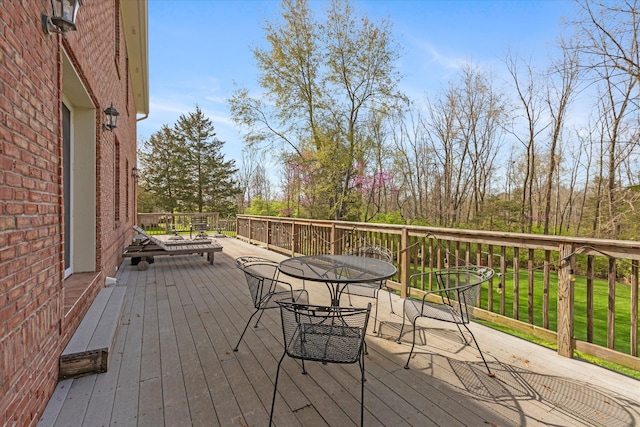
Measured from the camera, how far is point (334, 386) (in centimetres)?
210

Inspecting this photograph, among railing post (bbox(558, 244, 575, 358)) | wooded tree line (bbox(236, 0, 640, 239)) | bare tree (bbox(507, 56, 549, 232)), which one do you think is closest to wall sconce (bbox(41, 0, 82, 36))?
railing post (bbox(558, 244, 575, 358))

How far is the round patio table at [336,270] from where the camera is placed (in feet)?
7.97

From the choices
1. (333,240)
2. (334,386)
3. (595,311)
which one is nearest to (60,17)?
(334,386)

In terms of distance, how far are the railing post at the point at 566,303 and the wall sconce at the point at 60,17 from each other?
12.8ft

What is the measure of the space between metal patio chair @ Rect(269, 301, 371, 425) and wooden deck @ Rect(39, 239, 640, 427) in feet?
0.75

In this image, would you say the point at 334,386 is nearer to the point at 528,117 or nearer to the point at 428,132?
the point at 528,117

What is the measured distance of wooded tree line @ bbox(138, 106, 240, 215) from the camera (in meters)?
22.9

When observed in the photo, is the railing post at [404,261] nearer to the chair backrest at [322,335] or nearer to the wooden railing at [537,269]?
the wooden railing at [537,269]

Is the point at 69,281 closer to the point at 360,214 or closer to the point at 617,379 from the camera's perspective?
the point at 617,379

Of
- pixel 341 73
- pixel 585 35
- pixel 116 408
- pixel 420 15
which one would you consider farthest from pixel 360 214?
pixel 116 408

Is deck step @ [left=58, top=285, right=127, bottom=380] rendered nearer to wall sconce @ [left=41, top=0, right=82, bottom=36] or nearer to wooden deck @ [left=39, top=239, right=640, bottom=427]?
wooden deck @ [left=39, top=239, right=640, bottom=427]

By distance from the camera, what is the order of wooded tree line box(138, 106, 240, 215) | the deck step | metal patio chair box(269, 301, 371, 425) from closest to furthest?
metal patio chair box(269, 301, 371, 425) < the deck step < wooded tree line box(138, 106, 240, 215)

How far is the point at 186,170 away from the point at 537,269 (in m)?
24.0

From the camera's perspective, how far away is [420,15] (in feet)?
27.1
